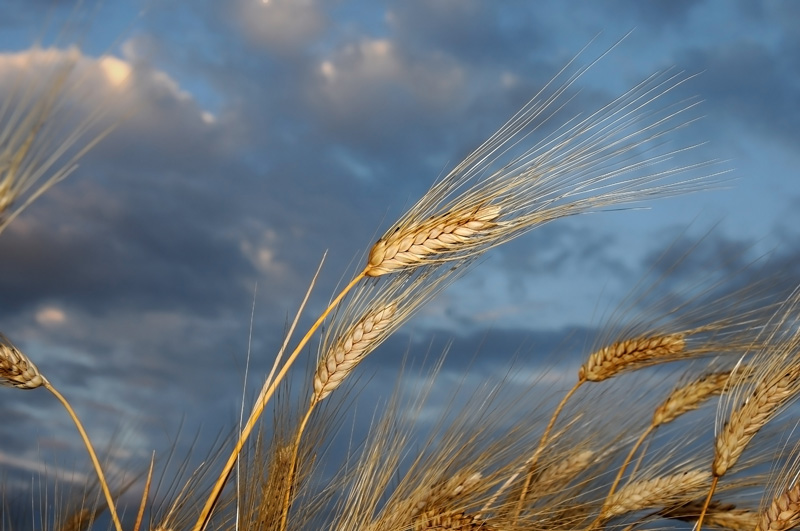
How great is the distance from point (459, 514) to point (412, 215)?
0.72 m

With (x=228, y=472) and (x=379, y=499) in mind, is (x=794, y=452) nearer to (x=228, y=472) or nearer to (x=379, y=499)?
(x=379, y=499)

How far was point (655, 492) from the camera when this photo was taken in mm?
2504

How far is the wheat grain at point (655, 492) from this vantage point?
249 centimetres

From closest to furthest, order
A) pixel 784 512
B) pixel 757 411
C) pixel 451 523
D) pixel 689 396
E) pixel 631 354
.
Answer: pixel 451 523 < pixel 784 512 < pixel 757 411 < pixel 631 354 < pixel 689 396

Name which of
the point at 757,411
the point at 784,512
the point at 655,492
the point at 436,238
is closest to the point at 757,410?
the point at 757,411

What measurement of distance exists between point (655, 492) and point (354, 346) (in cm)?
120

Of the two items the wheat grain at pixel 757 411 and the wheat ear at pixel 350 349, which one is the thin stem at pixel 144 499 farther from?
the wheat grain at pixel 757 411

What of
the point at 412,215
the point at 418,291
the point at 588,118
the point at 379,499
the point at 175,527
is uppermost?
the point at 588,118

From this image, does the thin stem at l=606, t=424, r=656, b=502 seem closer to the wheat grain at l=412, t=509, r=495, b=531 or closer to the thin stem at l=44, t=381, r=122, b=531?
the wheat grain at l=412, t=509, r=495, b=531

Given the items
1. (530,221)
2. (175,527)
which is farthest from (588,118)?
(175,527)

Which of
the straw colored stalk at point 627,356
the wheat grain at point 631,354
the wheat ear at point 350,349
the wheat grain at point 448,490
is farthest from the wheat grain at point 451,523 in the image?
the wheat grain at point 631,354

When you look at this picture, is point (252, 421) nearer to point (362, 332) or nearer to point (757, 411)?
point (362, 332)

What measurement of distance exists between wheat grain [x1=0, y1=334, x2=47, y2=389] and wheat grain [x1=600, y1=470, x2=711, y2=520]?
65.7 inches

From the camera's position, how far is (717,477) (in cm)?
231
